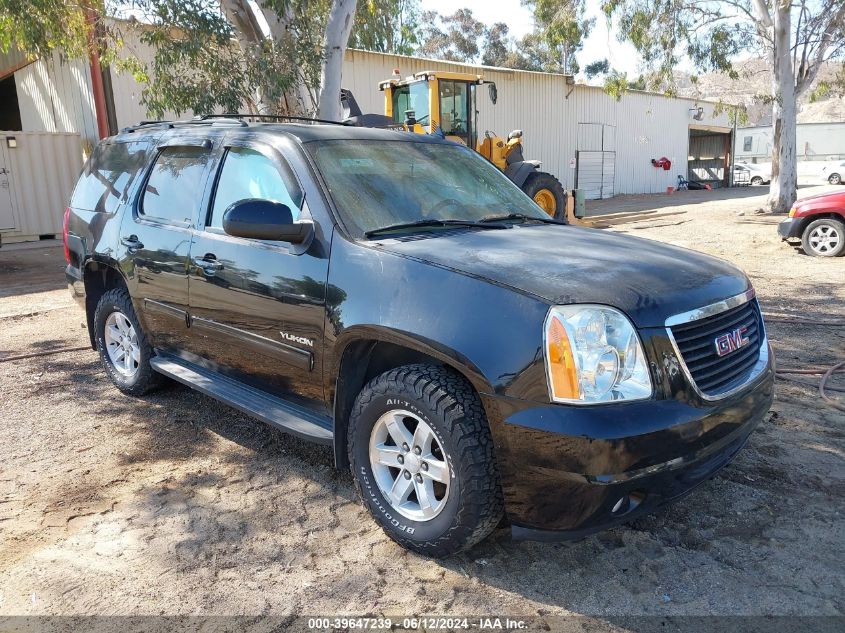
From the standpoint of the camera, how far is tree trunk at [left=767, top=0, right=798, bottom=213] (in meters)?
17.1

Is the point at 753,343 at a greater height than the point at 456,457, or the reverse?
the point at 753,343

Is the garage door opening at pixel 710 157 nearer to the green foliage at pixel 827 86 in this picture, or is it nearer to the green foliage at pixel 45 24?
the green foliage at pixel 827 86

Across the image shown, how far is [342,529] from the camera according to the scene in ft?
10.8

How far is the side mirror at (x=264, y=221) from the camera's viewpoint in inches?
129

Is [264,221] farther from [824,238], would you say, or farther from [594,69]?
[594,69]

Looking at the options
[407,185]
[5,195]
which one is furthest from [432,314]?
[5,195]

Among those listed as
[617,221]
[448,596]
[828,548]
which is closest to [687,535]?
[828,548]

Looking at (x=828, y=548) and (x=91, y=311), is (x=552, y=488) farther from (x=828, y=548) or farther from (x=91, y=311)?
(x=91, y=311)

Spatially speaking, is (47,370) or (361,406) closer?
(361,406)

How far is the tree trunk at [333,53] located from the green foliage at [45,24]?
11.0 ft

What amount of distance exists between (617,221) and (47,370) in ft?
53.6

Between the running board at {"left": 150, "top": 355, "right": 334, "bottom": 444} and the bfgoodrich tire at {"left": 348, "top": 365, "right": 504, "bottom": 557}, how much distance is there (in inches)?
11.0

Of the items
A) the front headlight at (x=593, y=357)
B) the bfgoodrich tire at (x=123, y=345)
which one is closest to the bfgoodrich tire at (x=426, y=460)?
the front headlight at (x=593, y=357)

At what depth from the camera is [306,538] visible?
127 inches
